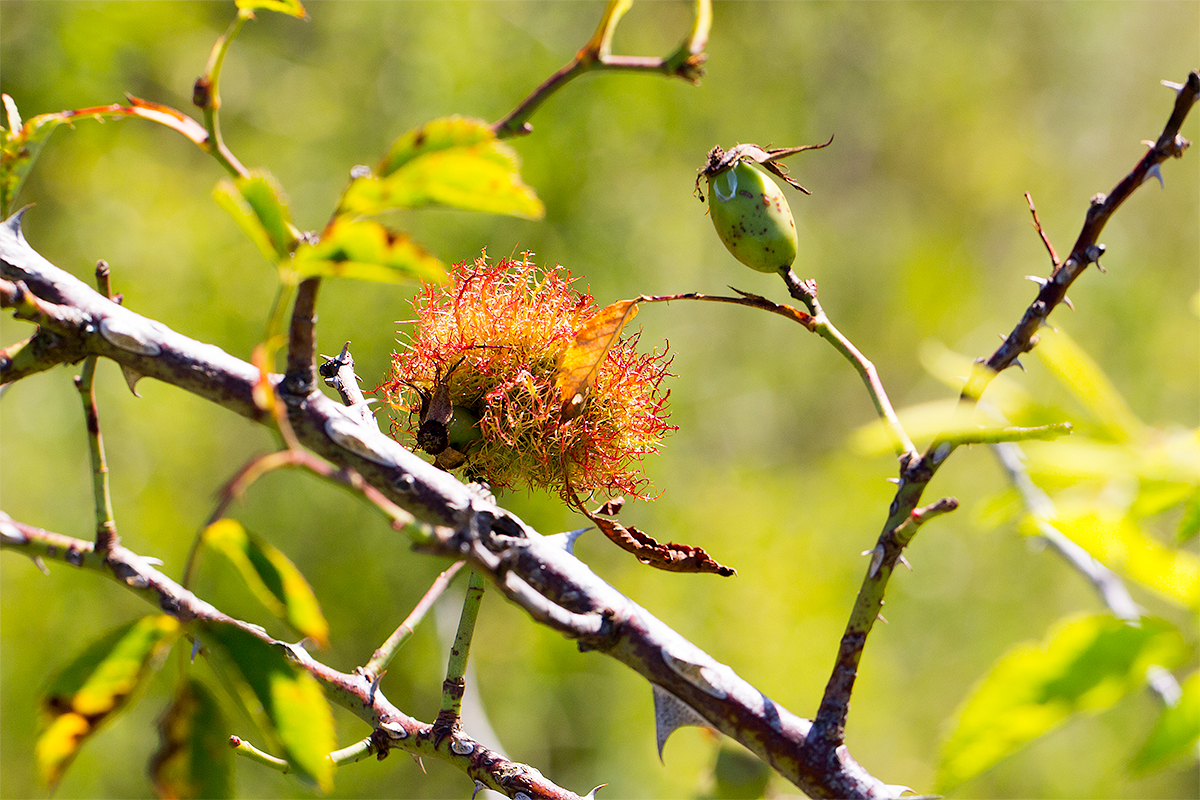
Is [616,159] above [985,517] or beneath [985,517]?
above

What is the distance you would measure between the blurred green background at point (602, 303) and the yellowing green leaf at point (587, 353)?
184cm

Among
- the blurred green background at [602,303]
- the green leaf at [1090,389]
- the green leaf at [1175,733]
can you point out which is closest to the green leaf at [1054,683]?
the green leaf at [1175,733]

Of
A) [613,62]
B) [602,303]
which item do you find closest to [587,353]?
[613,62]

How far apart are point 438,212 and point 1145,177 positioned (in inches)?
117

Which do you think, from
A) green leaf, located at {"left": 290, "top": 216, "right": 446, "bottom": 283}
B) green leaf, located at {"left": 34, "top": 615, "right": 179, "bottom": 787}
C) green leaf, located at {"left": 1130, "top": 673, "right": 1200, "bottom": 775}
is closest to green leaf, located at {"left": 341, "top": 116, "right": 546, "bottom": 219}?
green leaf, located at {"left": 290, "top": 216, "right": 446, "bottom": 283}

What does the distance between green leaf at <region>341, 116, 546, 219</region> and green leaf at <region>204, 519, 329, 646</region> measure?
0.16m

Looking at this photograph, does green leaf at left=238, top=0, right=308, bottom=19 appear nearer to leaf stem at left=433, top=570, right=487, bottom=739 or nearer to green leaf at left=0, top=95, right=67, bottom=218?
green leaf at left=0, top=95, right=67, bottom=218

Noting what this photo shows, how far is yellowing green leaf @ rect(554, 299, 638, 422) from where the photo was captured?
0.62 m

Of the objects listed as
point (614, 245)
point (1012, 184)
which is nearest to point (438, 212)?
point (614, 245)

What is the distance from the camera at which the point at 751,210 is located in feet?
2.11

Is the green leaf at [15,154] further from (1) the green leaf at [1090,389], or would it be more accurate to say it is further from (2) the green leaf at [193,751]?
(1) the green leaf at [1090,389]

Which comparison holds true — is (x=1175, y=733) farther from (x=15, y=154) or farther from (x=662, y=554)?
(x=15, y=154)

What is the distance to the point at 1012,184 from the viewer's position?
5.35 meters

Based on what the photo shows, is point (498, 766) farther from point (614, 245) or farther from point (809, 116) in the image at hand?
point (809, 116)
